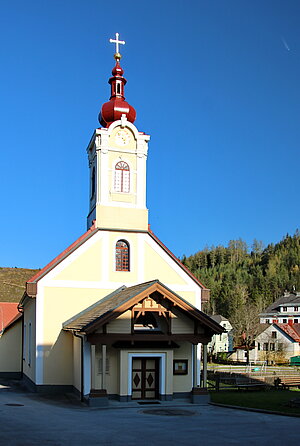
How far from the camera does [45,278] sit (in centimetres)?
2648

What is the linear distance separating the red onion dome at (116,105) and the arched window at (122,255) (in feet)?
22.2

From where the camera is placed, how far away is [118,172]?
29250 millimetres

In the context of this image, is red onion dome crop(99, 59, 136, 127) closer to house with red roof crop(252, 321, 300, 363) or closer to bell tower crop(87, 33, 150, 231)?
bell tower crop(87, 33, 150, 231)

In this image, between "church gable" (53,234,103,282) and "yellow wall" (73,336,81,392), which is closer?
"yellow wall" (73,336,81,392)

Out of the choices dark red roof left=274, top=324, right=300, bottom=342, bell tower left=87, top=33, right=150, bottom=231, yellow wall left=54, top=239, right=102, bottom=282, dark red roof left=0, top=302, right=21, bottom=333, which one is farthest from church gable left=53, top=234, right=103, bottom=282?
dark red roof left=274, top=324, right=300, bottom=342

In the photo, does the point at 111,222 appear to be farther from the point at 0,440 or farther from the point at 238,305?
the point at 238,305

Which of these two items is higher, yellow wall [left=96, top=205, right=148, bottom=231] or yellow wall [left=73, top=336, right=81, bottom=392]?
yellow wall [left=96, top=205, right=148, bottom=231]

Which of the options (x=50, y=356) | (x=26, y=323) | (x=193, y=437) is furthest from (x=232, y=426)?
(x=26, y=323)

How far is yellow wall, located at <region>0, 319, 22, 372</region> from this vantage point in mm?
33906

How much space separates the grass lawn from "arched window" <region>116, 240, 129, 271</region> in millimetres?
7954

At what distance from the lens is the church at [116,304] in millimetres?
23359

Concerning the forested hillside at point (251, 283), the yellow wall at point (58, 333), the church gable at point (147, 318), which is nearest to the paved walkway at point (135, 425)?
the yellow wall at point (58, 333)

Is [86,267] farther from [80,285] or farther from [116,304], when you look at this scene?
[116,304]

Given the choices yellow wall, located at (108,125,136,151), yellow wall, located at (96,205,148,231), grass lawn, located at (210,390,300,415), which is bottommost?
grass lawn, located at (210,390,300,415)
